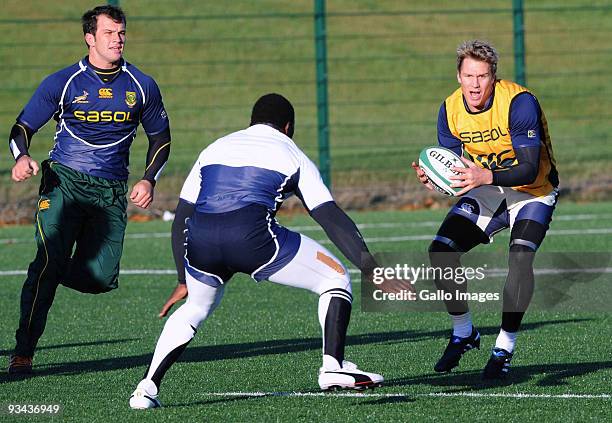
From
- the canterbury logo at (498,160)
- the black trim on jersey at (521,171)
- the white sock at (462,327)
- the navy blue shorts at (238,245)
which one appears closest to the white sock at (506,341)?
the white sock at (462,327)

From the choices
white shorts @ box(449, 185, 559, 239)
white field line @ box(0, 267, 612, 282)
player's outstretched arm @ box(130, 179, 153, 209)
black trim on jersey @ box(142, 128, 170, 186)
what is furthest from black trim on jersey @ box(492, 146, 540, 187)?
white field line @ box(0, 267, 612, 282)

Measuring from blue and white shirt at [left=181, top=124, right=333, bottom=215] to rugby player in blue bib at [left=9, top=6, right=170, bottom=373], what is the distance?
61.5 inches

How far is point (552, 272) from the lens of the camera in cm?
1224

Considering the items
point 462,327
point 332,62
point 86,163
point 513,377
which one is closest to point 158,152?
point 86,163

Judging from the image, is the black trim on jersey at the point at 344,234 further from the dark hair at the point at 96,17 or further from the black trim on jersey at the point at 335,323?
the dark hair at the point at 96,17

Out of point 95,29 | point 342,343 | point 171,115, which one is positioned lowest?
point 171,115

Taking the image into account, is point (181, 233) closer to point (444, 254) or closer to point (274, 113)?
point (274, 113)

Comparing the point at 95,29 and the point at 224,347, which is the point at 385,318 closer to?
the point at 224,347

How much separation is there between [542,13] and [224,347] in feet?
71.5

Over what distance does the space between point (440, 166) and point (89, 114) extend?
2.24 m

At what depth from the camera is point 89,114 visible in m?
8.16

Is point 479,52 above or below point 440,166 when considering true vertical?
above

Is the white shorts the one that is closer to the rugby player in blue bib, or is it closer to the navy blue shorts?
the navy blue shorts

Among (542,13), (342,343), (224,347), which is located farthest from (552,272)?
(542,13)
